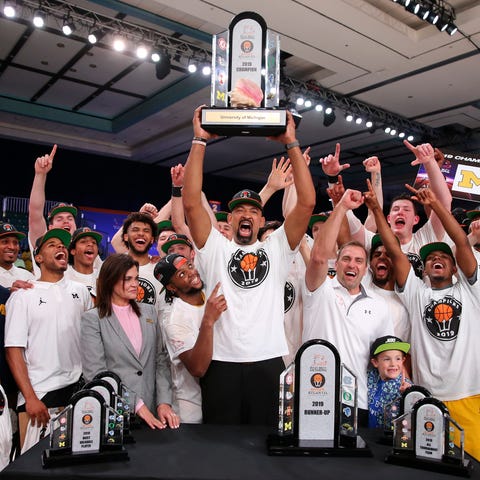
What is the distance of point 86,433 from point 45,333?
1.59 m

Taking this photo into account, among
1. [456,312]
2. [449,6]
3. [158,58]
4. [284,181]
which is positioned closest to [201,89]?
[158,58]

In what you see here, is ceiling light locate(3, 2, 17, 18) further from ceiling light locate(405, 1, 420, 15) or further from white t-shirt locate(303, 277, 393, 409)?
white t-shirt locate(303, 277, 393, 409)

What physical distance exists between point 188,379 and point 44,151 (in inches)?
412

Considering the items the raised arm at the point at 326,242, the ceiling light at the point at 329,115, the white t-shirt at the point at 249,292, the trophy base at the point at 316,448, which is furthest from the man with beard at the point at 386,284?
the ceiling light at the point at 329,115

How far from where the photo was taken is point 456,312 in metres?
3.09

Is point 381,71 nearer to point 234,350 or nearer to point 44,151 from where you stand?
point 234,350

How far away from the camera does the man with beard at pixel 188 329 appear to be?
2.45 metres

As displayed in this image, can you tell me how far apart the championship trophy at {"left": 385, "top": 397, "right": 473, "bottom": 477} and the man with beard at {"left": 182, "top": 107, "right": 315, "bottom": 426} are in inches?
38.8

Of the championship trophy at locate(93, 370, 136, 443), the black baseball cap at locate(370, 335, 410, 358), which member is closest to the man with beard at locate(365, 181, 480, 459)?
the black baseball cap at locate(370, 335, 410, 358)

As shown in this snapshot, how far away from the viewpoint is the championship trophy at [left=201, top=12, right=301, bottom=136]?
95.1 inches

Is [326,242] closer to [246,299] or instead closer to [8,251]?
[246,299]

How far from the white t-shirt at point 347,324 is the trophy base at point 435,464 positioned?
49.7 inches

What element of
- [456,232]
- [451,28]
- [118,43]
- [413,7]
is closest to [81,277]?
[456,232]

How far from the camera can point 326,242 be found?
2744 mm
